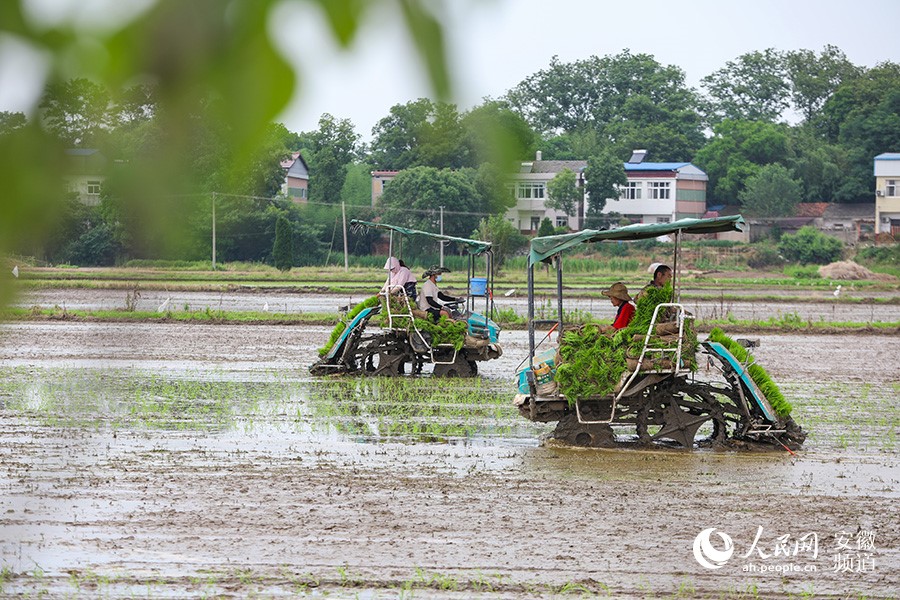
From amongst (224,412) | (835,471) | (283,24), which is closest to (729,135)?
(283,24)

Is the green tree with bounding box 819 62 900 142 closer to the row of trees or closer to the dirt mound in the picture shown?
the row of trees

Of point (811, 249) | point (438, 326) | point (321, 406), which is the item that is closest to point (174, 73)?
point (321, 406)

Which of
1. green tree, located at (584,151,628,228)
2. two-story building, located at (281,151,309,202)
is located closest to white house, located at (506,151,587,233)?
two-story building, located at (281,151,309,202)

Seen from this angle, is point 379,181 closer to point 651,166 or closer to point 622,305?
point 651,166

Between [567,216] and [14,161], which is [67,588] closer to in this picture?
[567,216]

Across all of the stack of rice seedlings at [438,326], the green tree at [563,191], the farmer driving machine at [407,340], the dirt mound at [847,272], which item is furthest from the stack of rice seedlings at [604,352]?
the dirt mound at [847,272]

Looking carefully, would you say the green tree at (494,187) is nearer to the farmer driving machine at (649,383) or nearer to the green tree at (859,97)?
the green tree at (859,97)

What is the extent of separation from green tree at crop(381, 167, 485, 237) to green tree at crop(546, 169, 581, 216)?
120mm

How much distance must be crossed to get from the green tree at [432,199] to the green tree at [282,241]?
0.17 m

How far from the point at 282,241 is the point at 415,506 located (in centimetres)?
752

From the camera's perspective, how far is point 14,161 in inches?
47.9

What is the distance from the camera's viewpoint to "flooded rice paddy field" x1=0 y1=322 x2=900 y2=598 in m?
7.10

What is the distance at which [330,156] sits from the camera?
1622mm

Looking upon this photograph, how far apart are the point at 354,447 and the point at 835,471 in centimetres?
485
